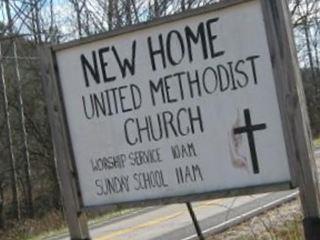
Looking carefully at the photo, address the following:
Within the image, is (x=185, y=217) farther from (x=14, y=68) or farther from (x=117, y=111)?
(x=14, y=68)

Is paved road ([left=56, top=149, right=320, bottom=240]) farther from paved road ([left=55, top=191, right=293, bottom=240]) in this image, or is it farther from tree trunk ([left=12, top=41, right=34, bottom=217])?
tree trunk ([left=12, top=41, right=34, bottom=217])

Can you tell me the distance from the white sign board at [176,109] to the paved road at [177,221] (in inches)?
356

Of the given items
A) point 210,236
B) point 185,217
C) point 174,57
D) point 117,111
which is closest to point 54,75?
point 117,111

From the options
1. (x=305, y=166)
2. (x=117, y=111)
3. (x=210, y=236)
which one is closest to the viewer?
(x=305, y=166)

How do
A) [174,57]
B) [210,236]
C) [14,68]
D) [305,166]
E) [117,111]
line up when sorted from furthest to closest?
[14,68]
[210,236]
[117,111]
[174,57]
[305,166]

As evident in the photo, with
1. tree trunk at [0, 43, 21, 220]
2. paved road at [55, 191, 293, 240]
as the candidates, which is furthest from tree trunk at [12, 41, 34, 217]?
paved road at [55, 191, 293, 240]

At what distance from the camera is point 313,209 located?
3.84 m

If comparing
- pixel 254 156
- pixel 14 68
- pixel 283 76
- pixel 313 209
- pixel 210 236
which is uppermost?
pixel 14 68

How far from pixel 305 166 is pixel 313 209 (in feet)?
0.75

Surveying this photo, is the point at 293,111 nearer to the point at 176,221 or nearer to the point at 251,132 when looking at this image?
the point at 251,132

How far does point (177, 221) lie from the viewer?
16.7 metres

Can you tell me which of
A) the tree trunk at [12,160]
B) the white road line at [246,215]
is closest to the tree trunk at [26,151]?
the tree trunk at [12,160]

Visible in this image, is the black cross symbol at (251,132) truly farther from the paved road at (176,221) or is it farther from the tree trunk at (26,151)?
the tree trunk at (26,151)

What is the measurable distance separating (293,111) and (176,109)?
0.77 meters
